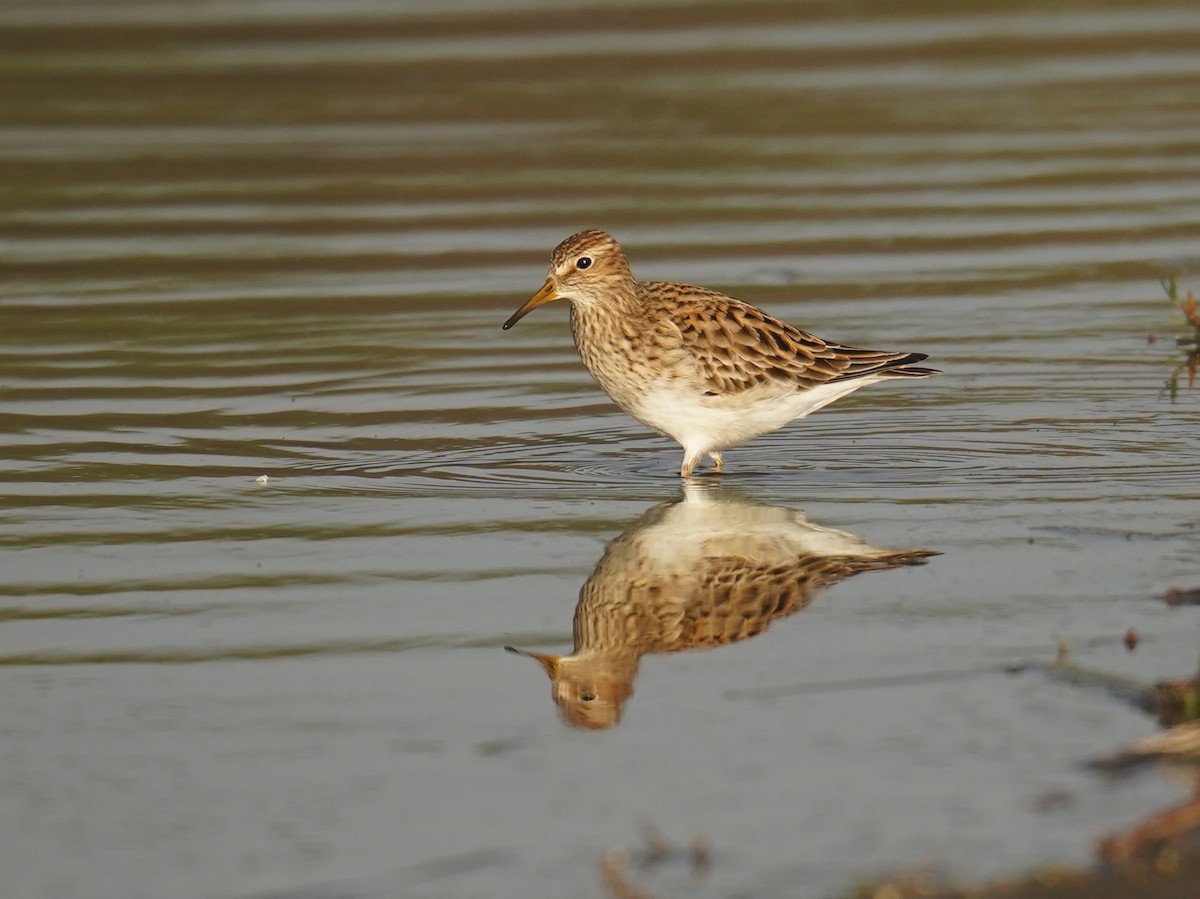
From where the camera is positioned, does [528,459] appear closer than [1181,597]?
No

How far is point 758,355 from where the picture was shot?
9992 mm

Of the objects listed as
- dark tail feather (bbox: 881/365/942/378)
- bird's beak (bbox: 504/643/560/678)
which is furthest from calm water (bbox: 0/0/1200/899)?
dark tail feather (bbox: 881/365/942/378)

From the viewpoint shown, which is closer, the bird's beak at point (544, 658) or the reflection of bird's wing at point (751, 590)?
the bird's beak at point (544, 658)

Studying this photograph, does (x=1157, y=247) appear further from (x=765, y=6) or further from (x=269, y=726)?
(x=765, y=6)

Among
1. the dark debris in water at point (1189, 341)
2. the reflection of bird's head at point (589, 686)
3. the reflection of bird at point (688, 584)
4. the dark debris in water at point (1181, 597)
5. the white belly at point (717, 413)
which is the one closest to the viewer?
the reflection of bird's head at point (589, 686)

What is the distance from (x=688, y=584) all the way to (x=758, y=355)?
2.65 metres

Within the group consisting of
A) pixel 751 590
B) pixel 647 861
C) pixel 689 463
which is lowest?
pixel 647 861

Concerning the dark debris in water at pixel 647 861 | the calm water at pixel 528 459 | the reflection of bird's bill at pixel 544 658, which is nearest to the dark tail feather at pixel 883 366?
the calm water at pixel 528 459

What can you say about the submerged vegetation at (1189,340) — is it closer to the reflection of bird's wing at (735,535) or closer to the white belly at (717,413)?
the white belly at (717,413)

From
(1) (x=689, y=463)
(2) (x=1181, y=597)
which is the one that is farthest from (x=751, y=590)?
(1) (x=689, y=463)

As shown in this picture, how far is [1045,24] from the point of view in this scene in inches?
976

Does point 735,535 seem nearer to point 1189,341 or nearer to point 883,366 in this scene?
point 883,366

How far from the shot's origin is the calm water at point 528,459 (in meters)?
5.52

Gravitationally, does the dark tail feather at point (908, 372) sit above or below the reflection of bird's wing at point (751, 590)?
above
